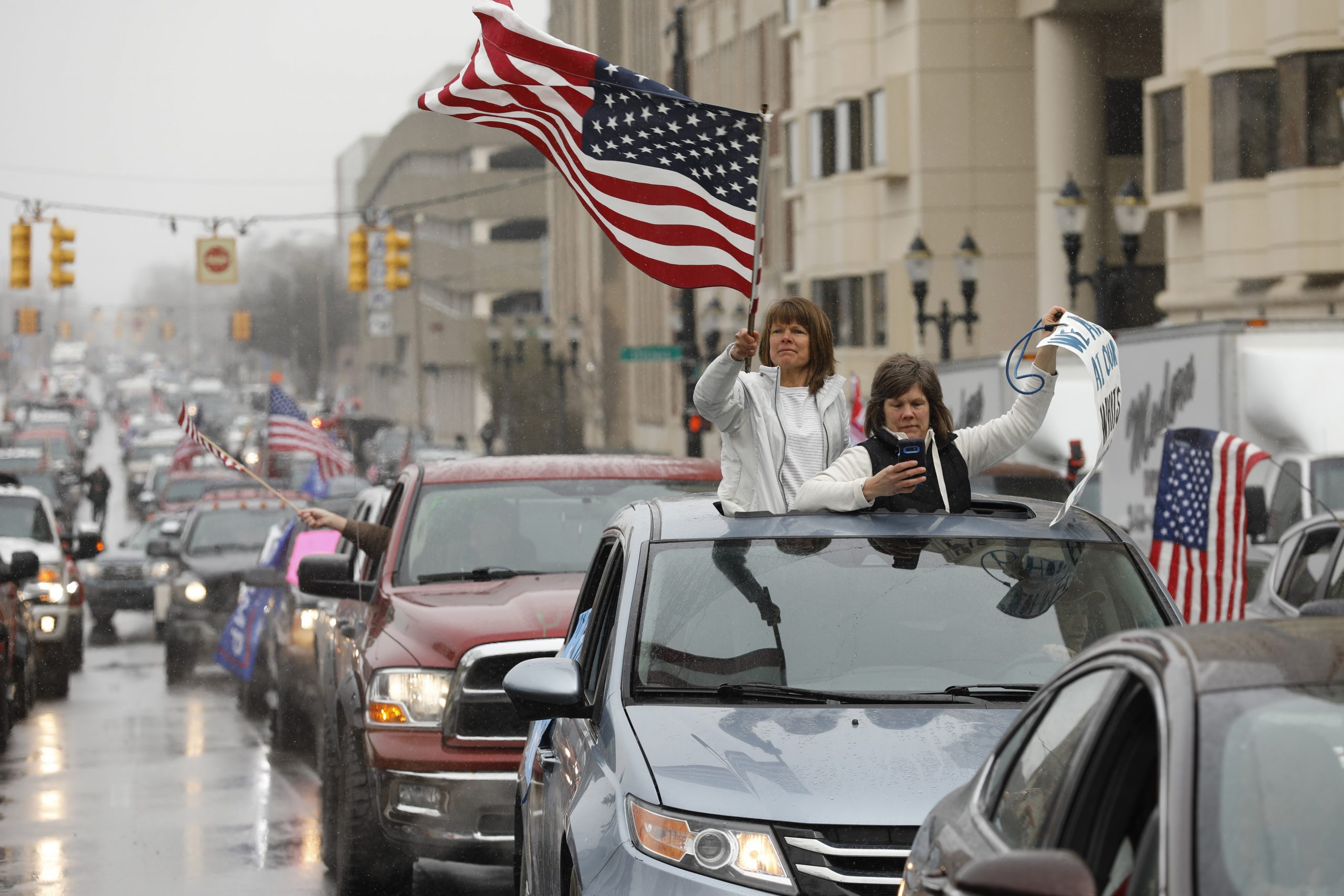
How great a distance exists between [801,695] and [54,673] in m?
14.7

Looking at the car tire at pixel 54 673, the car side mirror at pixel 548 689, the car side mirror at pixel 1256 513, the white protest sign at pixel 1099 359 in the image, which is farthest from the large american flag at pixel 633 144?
the car tire at pixel 54 673

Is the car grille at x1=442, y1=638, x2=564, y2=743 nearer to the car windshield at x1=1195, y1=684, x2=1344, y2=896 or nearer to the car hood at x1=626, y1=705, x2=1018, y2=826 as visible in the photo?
the car hood at x1=626, y1=705, x2=1018, y2=826

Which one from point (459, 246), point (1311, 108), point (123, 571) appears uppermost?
point (459, 246)

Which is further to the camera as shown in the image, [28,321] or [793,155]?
[28,321]

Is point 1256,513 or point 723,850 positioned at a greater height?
point 1256,513

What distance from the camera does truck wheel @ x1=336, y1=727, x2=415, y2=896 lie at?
8.41 meters

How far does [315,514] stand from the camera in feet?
34.4

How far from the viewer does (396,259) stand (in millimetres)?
34375

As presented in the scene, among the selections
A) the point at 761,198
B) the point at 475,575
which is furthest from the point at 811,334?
the point at 475,575

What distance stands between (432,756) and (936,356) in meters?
35.8

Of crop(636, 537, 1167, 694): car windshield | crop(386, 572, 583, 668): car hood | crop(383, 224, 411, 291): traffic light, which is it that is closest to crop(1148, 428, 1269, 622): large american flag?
crop(386, 572, 583, 668): car hood

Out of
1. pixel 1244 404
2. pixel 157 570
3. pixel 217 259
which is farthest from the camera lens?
pixel 217 259

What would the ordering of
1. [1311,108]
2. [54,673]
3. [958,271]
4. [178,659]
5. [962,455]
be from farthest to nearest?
[958,271], [1311,108], [178,659], [54,673], [962,455]

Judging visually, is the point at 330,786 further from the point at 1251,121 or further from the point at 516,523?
the point at 1251,121
